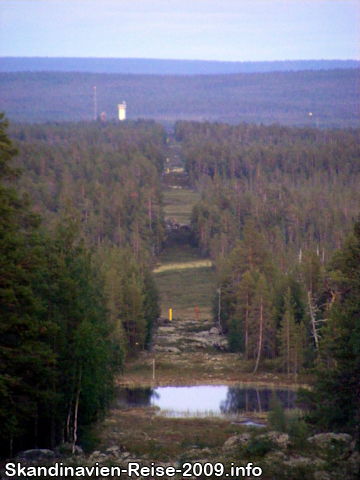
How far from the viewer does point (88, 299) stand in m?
22.8

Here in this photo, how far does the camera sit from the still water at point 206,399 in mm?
32750

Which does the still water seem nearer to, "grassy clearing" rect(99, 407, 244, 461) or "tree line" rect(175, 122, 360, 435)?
"grassy clearing" rect(99, 407, 244, 461)

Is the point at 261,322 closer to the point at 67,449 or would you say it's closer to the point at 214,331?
the point at 214,331

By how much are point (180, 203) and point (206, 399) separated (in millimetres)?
83507

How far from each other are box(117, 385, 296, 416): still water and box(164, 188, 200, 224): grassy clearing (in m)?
65.4

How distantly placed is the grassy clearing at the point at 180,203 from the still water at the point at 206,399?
65.4 meters

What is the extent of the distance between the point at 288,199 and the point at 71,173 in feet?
118

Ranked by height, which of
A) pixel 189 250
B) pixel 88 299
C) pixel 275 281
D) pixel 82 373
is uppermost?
pixel 88 299

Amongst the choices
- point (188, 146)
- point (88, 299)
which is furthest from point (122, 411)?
point (188, 146)

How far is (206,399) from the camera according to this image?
35219 millimetres

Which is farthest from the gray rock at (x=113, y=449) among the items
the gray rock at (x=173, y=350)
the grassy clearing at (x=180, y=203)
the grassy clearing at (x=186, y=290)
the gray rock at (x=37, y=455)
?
the grassy clearing at (x=180, y=203)

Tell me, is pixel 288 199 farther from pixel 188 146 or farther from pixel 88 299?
pixel 88 299

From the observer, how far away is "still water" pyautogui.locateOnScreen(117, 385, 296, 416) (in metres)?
32.8

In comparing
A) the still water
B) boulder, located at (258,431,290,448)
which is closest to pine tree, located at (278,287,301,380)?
the still water
